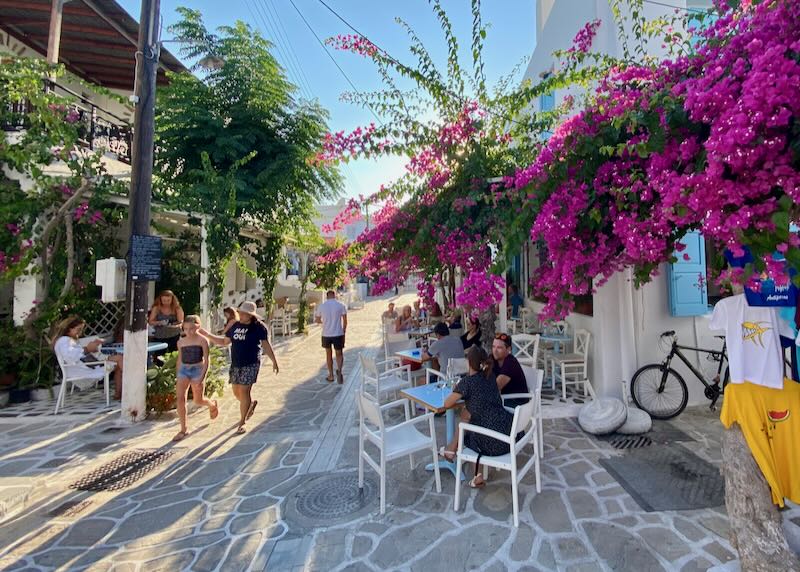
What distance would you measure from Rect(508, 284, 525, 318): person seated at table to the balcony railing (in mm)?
8992

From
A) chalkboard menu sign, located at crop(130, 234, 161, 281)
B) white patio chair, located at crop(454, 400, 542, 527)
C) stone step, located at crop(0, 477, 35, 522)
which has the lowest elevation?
stone step, located at crop(0, 477, 35, 522)

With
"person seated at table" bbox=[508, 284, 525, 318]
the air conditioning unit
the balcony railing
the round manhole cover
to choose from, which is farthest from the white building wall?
the balcony railing

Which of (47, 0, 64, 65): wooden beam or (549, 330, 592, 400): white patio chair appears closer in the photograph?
(549, 330, 592, 400): white patio chair

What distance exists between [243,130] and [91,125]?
3.30 metres

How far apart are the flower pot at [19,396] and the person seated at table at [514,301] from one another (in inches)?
380

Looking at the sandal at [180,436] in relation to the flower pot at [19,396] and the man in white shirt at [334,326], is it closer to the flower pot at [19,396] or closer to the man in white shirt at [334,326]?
the man in white shirt at [334,326]

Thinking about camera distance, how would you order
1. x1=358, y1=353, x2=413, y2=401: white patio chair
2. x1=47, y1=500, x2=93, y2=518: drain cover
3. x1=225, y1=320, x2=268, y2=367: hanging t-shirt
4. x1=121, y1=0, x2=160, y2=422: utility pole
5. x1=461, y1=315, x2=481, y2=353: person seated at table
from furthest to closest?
1. x1=461, y1=315, x2=481, y2=353: person seated at table
2. x1=121, y1=0, x2=160, y2=422: utility pole
3. x1=358, y1=353, x2=413, y2=401: white patio chair
4. x1=225, y1=320, x2=268, y2=367: hanging t-shirt
5. x1=47, y1=500, x2=93, y2=518: drain cover

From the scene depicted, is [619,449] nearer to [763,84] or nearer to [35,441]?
[763,84]

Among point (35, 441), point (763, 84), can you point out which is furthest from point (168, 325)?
point (763, 84)

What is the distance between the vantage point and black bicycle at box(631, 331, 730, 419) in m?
5.43

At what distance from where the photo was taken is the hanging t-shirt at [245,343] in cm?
541

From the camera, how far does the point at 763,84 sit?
1.82 m

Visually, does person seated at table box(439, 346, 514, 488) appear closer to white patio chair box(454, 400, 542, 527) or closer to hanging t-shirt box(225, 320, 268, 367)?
white patio chair box(454, 400, 542, 527)

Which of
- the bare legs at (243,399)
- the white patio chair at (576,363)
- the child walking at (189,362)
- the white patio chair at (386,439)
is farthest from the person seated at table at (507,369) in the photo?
the child walking at (189,362)
